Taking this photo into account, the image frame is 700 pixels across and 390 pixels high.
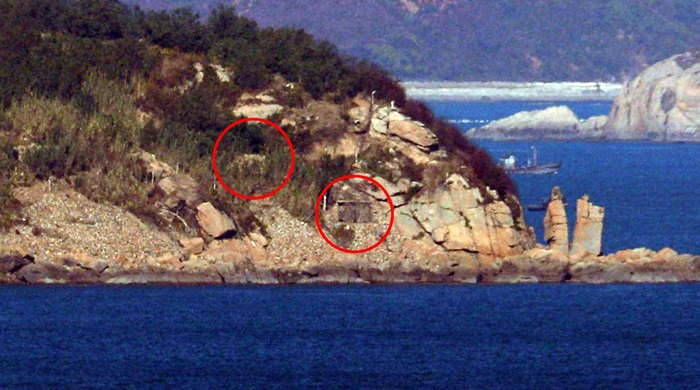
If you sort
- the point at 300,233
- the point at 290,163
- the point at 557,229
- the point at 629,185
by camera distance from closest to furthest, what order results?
1. the point at 300,233
2. the point at 557,229
3. the point at 290,163
4. the point at 629,185

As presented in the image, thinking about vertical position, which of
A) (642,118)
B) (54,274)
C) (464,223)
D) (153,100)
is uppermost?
(153,100)

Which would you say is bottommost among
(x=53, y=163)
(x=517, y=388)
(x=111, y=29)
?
(x=517, y=388)

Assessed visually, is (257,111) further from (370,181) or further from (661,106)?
(661,106)

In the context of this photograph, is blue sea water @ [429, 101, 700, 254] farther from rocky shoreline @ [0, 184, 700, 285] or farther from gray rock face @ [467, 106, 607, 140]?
rocky shoreline @ [0, 184, 700, 285]

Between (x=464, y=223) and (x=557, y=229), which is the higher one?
(x=464, y=223)

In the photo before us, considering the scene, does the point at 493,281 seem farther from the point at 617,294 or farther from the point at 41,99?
the point at 41,99

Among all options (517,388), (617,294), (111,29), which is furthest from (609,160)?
(517,388)

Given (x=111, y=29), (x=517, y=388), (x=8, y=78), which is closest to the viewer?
(x=517, y=388)

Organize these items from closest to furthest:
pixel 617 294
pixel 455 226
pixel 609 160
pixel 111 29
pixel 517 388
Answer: pixel 517 388, pixel 617 294, pixel 455 226, pixel 111 29, pixel 609 160

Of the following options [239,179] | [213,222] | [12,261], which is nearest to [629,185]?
[239,179]
